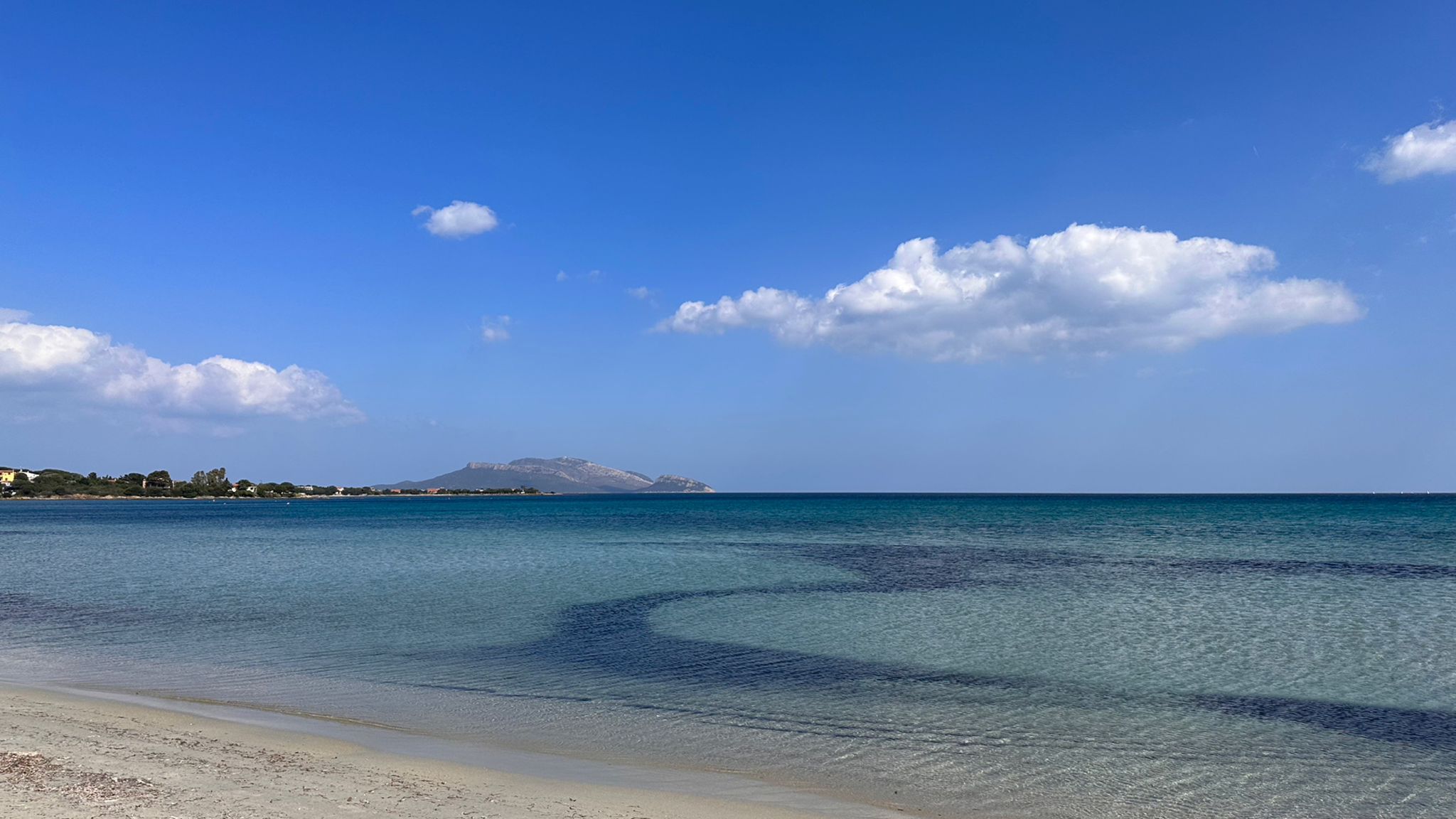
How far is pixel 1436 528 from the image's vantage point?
61281mm

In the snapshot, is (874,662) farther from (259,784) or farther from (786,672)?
(259,784)

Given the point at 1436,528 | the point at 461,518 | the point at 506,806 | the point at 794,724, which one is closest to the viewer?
the point at 506,806

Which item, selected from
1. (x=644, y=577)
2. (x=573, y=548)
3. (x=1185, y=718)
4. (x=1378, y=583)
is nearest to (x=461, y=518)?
(x=573, y=548)

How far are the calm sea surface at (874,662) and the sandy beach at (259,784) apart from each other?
5.01 ft

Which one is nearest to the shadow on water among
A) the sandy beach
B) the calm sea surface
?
the calm sea surface

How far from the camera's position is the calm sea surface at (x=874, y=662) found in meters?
9.38

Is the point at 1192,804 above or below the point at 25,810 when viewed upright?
below

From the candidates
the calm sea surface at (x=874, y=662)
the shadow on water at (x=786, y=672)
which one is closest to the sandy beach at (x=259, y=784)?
the calm sea surface at (x=874, y=662)

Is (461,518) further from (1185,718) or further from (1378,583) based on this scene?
(1185,718)

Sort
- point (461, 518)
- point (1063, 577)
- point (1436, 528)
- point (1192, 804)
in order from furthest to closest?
1. point (461, 518)
2. point (1436, 528)
3. point (1063, 577)
4. point (1192, 804)

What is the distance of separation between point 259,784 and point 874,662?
10318 millimetres

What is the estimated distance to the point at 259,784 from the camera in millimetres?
7680

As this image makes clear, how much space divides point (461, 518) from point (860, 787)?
302ft

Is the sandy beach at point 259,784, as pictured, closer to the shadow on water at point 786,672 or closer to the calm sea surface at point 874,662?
the calm sea surface at point 874,662
